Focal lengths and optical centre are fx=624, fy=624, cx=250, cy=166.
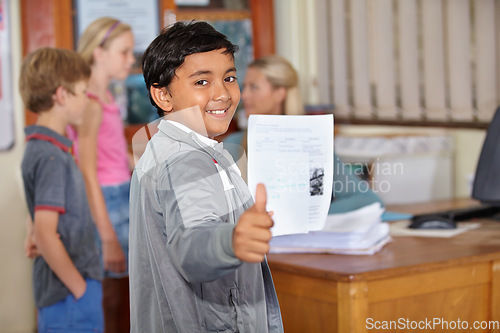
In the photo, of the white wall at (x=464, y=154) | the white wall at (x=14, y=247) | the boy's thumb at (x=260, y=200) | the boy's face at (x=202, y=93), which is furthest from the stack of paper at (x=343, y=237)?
the white wall at (x=14, y=247)

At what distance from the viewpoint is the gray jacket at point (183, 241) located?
798 mm

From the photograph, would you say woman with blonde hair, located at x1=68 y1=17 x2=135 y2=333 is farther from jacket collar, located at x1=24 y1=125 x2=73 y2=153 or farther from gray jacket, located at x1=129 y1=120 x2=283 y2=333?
gray jacket, located at x1=129 y1=120 x2=283 y2=333

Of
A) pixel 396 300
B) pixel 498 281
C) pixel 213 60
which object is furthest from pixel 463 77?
pixel 213 60

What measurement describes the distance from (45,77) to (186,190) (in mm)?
1011

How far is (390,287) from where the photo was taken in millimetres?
1388

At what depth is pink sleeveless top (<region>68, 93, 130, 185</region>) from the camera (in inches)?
95.5

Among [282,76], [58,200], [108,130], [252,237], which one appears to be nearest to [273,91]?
[282,76]

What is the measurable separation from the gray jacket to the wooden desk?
1.51ft

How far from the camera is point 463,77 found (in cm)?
279

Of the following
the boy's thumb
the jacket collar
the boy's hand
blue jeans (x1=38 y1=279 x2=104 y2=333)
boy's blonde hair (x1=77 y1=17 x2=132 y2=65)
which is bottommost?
blue jeans (x1=38 y1=279 x2=104 y2=333)

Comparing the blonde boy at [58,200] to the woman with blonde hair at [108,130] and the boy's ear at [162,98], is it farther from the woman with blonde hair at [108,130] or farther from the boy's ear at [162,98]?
the boy's ear at [162,98]

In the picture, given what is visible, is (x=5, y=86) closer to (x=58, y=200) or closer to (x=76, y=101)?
(x=76, y=101)

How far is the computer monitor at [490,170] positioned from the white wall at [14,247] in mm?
2042

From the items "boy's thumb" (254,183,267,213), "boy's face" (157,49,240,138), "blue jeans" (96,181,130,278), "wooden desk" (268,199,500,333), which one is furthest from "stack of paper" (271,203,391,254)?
"blue jeans" (96,181,130,278)
